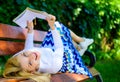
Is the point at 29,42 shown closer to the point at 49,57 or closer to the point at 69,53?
the point at 49,57

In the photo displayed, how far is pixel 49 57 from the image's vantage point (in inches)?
171

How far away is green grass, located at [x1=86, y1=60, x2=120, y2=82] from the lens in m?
7.41

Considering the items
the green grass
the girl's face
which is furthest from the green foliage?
the girl's face

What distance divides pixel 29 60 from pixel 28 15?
0.56 m

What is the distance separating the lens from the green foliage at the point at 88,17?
654 cm

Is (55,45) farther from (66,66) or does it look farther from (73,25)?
(73,25)

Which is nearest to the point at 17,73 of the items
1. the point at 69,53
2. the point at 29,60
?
the point at 29,60

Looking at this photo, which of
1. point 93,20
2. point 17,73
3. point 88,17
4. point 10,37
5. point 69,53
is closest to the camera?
point 17,73

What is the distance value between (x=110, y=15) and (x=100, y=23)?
0.62 meters

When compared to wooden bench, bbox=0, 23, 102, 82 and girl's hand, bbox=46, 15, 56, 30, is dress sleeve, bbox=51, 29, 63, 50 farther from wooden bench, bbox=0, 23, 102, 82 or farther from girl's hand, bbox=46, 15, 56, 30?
wooden bench, bbox=0, 23, 102, 82

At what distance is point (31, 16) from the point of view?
14.5 ft

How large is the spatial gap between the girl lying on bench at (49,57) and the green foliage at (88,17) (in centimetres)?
166

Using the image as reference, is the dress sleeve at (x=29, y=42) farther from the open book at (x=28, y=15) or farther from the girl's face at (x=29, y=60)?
the girl's face at (x=29, y=60)

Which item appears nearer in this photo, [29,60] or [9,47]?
[29,60]
